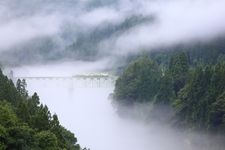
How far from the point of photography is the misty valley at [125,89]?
45938mm

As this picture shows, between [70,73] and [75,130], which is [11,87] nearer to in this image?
[75,130]

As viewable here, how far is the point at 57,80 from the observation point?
152625 mm

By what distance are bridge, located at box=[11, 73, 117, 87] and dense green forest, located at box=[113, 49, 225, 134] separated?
35.6 meters

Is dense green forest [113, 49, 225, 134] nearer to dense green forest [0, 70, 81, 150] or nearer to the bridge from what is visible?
dense green forest [0, 70, 81, 150]

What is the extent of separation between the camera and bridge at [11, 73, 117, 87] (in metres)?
130

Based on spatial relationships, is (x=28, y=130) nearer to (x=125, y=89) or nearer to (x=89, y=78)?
(x=125, y=89)

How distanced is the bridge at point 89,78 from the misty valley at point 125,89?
24 centimetres

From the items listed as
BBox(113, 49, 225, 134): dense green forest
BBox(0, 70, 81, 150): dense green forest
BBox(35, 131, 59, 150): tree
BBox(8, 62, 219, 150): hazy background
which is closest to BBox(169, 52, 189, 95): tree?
BBox(113, 49, 225, 134): dense green forest

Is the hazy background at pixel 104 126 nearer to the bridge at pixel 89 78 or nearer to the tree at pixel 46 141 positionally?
the bridge at pixel 89 78

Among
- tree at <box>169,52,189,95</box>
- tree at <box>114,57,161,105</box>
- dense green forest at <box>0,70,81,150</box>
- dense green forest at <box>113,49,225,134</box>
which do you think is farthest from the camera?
tree at <box>114,57,161,105</box>

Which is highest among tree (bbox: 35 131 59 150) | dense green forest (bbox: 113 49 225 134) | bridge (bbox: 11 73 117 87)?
bridge (bbox: 11 73 117 87)

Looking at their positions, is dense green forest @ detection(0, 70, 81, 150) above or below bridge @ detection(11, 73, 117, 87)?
below

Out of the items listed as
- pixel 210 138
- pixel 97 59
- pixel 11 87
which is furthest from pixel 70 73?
pixel 11 87

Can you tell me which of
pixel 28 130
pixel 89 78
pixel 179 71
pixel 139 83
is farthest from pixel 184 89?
pixel 89 78
